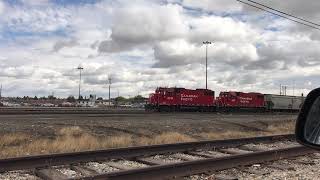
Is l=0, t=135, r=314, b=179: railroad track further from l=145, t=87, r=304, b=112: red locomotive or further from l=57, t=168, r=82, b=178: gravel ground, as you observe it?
l=145, t=87, r=304, b=112: red locomotive

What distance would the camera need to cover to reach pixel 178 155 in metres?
13.5

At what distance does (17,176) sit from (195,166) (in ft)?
12.1

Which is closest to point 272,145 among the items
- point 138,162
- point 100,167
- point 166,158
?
point 166,158

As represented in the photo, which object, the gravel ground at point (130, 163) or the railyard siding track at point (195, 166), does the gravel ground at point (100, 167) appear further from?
the railyard siding track at point (195, 166)

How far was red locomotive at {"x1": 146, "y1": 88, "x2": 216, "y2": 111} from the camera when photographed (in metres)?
59.3

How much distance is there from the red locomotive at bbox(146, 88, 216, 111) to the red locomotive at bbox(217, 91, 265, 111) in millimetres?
3581

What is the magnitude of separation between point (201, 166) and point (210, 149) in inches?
184

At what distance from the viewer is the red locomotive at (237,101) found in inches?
2574

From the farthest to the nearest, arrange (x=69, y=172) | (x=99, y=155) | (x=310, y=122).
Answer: (x=99, y=155), (x=69, y=172), (x=310, y=122)

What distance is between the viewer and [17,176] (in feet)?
31.4

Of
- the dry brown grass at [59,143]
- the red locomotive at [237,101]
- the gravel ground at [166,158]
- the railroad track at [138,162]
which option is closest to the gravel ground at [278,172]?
the railroad track at [138,162]

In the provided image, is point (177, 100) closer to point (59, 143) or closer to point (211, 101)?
point (211, 101)

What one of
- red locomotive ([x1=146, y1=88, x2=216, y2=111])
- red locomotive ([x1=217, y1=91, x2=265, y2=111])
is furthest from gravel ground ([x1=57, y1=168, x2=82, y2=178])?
red locomotive ([x1=217, y1=91, x2=265, y2=111])

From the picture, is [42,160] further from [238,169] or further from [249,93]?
[249,93]
